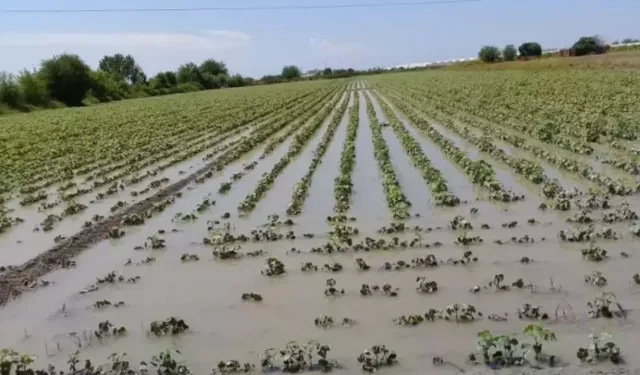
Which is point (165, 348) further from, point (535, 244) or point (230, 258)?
point (535, 244)

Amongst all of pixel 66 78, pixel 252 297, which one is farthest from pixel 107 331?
pixel 66 78

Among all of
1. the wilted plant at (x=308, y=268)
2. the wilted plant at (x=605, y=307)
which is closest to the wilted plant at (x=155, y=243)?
the wilted plant at (x=308, y=268)

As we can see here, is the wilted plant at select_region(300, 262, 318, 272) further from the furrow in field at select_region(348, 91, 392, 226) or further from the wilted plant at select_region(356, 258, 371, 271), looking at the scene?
the furrow in field at select_region(348, 91, 392, 226)

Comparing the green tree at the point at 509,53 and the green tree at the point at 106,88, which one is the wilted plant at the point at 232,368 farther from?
the green tree at the point at 509,53

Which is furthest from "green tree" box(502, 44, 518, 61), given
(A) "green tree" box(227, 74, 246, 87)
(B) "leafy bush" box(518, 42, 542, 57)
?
(A) "green tree" box(227, 74, 246, 87)

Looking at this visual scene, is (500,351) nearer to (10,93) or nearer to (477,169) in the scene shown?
(477,169)
